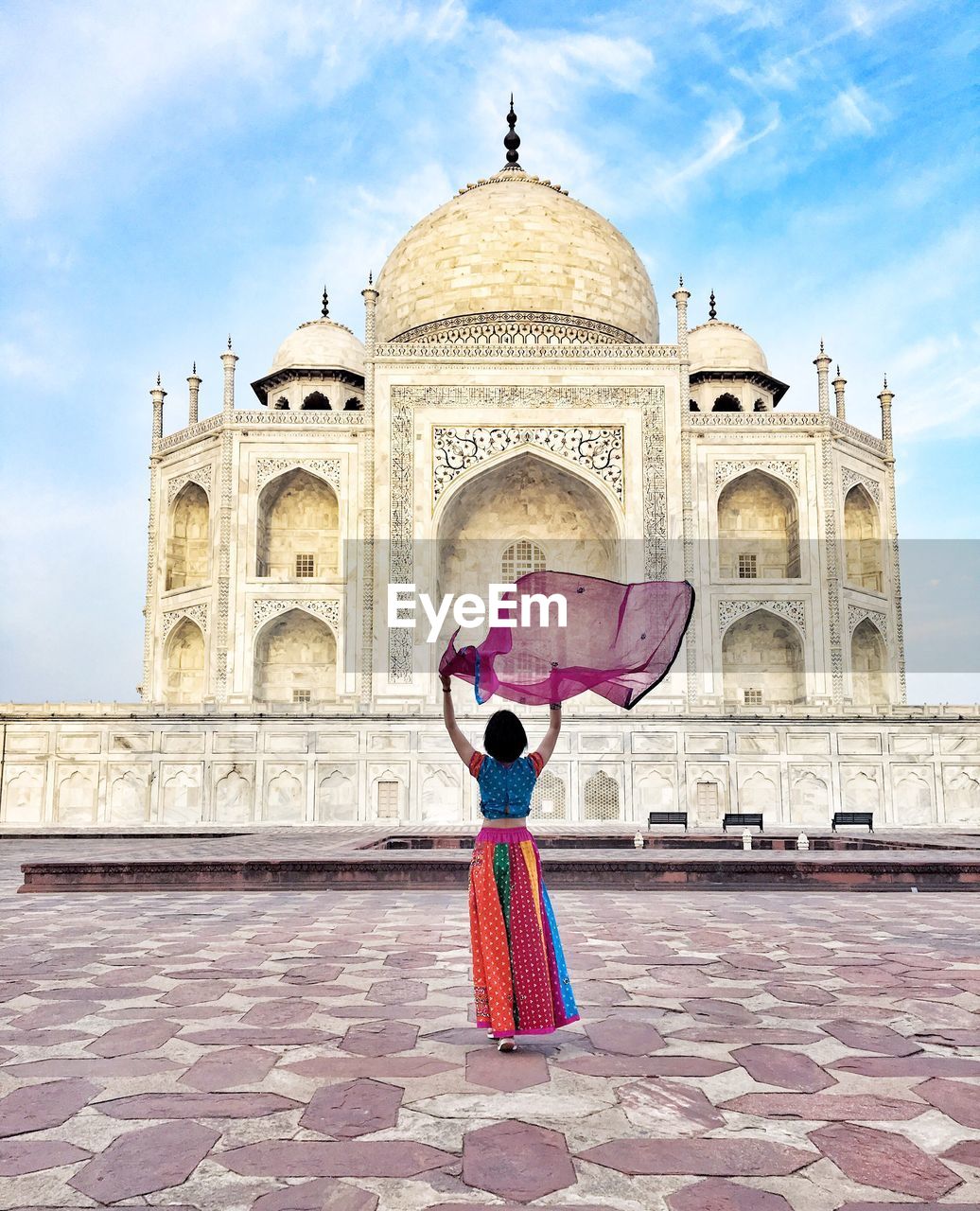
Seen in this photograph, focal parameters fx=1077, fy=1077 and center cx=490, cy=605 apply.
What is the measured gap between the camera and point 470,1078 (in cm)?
289

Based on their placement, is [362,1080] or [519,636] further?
[519,636]

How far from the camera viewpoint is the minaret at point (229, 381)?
2356 cm

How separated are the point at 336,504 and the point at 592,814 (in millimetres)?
10657

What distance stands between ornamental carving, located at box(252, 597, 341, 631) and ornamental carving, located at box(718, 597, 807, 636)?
8.22 meters

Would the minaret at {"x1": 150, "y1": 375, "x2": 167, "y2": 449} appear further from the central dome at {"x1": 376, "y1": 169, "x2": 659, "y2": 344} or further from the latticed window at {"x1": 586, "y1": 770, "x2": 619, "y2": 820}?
the latticed window at {"x1": 586, "y1": 770, "x2": 619, "y2": 820}

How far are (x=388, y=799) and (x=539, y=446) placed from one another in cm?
880

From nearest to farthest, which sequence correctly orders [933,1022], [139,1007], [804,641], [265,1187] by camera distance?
1. [265,1187]
2. [933,1022]
3. [139,1007]
4. [804,641]

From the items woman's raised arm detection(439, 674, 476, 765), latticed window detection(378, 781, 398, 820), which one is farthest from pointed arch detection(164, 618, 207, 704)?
woman's raised arm detection(439, 674, 476, 765)

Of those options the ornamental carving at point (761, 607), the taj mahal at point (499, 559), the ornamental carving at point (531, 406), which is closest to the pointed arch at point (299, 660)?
the taj mahal at point (499, 559)

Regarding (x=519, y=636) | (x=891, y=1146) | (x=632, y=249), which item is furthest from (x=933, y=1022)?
(x=632, y=249)

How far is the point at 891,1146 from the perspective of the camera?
7.69 feet

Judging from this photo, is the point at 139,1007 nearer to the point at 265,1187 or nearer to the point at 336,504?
the point at 265,1187

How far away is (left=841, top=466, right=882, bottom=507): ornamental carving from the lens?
24.0m

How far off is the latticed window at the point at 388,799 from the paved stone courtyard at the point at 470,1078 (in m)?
12.1
